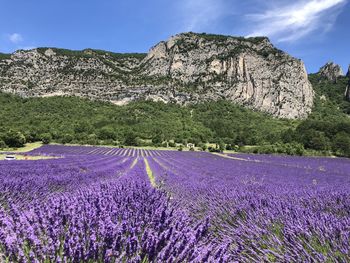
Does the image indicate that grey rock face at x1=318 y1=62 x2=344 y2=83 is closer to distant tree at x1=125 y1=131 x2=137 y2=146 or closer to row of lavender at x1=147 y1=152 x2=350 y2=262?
distant tree at x1=125 y1=131 x2=137 y2=146

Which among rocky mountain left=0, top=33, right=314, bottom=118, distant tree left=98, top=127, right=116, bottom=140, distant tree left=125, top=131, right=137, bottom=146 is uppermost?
rocky mountain left=0, top=33, right=314, bottom=118

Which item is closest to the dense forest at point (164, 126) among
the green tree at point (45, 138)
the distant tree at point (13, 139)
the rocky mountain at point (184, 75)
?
the distant tree at point (13, 139)

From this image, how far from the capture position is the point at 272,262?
2602 millimetres

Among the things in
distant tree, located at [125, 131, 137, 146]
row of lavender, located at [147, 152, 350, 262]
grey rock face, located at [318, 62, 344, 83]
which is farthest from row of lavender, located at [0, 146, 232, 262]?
grey rock face, located at [318, 62, 344, 83]

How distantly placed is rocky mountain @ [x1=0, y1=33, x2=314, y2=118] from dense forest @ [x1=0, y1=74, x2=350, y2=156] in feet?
20.9

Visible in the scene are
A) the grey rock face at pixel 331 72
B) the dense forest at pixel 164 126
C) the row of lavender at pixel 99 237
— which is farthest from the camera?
the grey rock face at pixel 331 72

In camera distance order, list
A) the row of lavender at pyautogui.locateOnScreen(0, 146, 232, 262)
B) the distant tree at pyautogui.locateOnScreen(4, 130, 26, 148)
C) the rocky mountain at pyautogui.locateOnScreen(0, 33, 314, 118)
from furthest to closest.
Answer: the rocky mountain at pyautogui.locateOnScreen(0, 33, 314, 118)
the distant tree at pyautogui.locateOnScreen(4, 130, 26, 148)
the row of lavender at pyautogui.locateOnScreen(0, 146, 232, 262)

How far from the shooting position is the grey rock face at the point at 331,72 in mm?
134750

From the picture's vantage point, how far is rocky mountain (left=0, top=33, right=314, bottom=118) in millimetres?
100938

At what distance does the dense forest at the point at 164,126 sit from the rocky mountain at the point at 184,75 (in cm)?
638

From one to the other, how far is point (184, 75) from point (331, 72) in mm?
67771

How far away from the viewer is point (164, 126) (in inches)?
3034

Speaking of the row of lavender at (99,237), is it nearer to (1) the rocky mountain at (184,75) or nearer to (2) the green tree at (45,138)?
(2) the green tree at (45,138)

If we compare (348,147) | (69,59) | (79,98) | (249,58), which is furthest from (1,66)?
(348,147)
